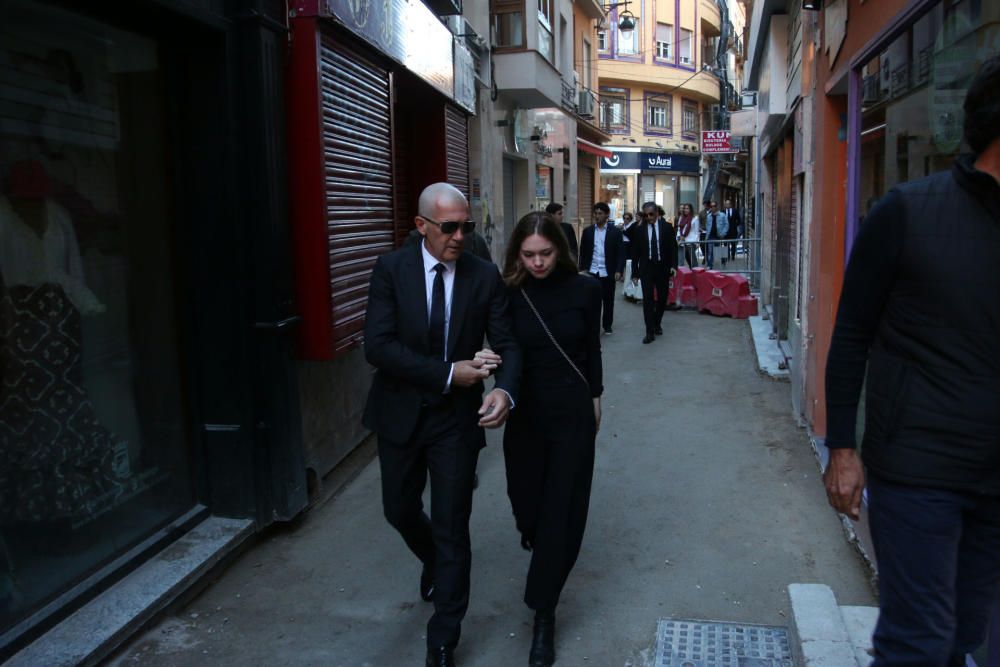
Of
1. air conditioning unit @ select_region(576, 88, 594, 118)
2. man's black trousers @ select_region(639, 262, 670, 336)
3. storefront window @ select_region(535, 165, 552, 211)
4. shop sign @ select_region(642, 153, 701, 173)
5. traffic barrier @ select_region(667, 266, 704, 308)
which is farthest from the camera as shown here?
shop sign @ select_region(642, 153, 701, 173)

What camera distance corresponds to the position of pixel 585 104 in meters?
25.9

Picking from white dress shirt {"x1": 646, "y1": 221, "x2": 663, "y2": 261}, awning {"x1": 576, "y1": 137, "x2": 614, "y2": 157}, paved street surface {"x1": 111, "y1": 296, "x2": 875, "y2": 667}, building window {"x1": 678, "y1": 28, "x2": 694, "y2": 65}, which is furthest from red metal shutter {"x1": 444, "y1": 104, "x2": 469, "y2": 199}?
building window {"x1": 678, "y1": 28, "x2": 694, "y2": 65}

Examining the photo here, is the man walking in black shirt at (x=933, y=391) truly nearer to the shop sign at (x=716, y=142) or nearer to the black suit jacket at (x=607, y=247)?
the black suit jacket at (x=607, y=247)

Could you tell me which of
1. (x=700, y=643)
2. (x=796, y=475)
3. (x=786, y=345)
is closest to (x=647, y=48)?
(x=786, y=345)

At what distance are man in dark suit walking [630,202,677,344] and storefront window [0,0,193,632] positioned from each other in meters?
7.93

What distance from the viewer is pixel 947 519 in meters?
2.28

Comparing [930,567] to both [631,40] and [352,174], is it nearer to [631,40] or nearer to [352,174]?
[352,174]

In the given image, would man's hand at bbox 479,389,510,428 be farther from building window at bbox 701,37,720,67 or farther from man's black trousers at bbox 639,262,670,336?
building window at bbox 701,37,720,67

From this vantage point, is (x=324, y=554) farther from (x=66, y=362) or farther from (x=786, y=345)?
(x=786, y=345)

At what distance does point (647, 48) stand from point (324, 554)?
129ft

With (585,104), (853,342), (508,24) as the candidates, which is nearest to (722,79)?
(585,104)

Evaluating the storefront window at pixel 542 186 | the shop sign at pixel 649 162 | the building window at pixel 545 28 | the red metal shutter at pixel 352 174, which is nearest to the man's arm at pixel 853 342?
the red metal shutter at pixel 352 174

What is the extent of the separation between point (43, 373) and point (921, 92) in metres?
4.17

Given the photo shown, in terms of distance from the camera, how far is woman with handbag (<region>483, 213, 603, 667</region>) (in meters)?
3.70
